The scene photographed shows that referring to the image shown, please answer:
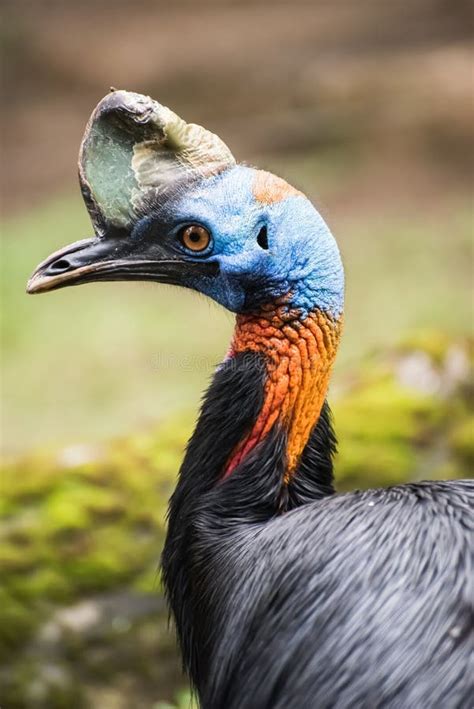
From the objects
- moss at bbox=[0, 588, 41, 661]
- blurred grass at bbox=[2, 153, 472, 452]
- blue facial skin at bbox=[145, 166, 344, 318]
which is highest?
blurred grass at bbox=[2, 153, 472, 452]

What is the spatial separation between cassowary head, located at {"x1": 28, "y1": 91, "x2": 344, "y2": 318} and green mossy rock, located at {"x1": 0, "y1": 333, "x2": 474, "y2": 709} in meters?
1.45

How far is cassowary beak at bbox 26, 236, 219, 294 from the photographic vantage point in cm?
272

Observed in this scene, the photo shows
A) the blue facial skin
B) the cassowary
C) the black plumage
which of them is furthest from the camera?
the blue facial skin

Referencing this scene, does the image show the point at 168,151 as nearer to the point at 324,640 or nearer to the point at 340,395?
the point at 324,640

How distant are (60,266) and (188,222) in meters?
0.29

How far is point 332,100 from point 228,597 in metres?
8.88

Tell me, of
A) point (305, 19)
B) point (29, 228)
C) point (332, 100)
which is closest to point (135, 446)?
point (29, 228)

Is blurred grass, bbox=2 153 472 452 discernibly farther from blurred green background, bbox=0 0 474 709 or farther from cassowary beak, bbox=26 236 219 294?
cassowary beak, bbox=26 236 219 294

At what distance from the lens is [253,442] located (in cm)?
275

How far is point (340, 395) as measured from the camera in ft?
16.6

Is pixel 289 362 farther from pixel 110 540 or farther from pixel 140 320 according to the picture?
pixel 140 320

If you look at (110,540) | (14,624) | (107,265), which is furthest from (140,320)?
(107,265)

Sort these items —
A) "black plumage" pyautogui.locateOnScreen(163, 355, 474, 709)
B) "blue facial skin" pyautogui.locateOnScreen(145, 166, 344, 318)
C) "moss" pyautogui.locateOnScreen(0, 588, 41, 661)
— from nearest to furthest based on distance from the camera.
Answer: "black plumage" pyautogui.locateOnScreen(163, 355, 474, 709)
"blue facial skin" pyautogui.locateOnScreen(145, 166, 344, 318)
"moss" pyautogui.locateOnScreen(0, 588, 41, 661)

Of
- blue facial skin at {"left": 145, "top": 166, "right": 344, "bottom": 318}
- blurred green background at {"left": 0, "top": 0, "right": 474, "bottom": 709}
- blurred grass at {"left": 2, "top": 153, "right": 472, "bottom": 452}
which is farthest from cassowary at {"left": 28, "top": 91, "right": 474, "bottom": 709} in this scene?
blurred grass at {"left": 2, "top": 153, "right": 472, "bottom": 452}
